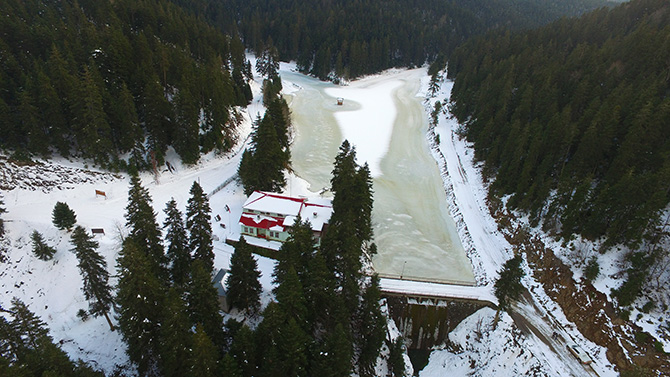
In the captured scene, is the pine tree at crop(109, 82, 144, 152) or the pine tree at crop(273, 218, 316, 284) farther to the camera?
the pine tree at crop(109, 82, 144, 152)

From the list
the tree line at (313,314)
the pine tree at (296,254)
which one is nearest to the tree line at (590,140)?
the tree line at (313,314)

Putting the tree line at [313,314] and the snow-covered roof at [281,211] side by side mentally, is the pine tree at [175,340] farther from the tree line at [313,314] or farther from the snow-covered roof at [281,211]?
the snow-covered roof at [281,211]

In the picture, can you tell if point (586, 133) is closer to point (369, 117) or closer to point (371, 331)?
point (371, 331)

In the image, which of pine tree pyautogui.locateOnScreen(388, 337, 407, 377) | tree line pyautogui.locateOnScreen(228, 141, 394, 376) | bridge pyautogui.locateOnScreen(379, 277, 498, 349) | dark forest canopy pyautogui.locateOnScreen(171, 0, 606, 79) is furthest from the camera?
dark forest canopy pyautogui.locateOnScreen(171, 0, 606, 79)

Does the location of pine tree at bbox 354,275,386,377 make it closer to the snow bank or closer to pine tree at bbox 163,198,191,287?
pine tree at bbox 163,198,191,287

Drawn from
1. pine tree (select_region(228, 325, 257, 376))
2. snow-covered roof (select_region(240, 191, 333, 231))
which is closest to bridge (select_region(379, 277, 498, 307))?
snow-covered roof (select_region(240, 191, 333, 231))

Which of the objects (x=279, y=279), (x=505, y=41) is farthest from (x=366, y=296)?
(x=505, y=41)
